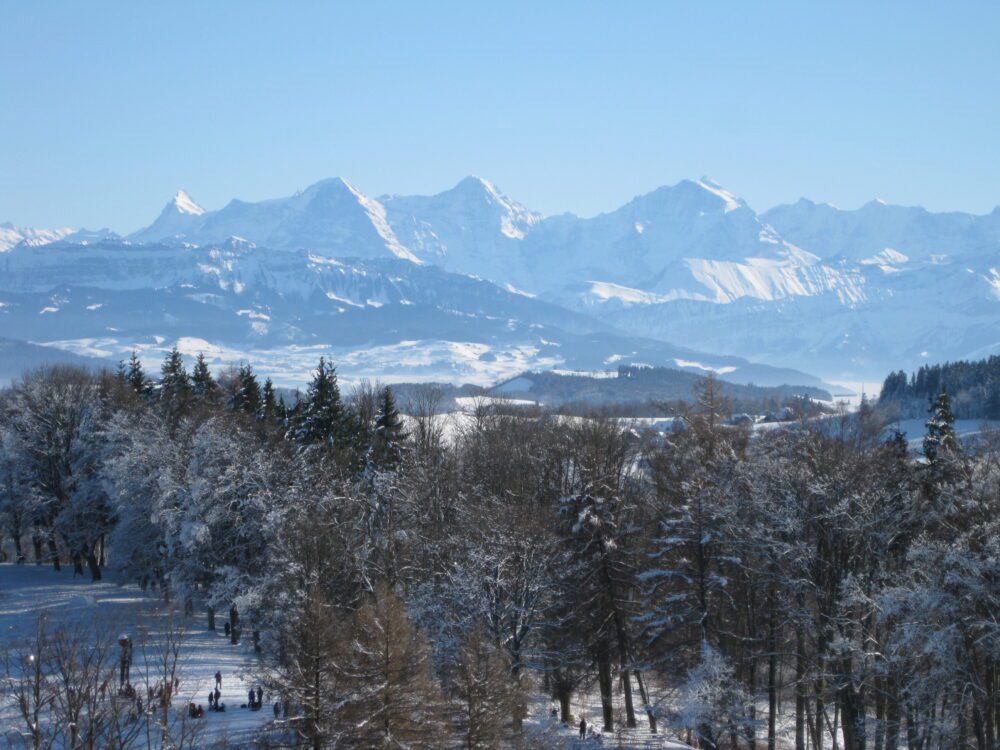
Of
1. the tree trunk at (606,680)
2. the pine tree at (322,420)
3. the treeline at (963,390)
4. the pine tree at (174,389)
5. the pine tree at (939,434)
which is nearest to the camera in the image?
the tree trunk at (606,680)

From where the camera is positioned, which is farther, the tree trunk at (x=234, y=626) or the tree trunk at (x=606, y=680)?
the tree trunk at (x=234, y=626)

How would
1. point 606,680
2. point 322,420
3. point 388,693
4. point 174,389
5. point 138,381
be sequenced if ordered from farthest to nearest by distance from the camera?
point 138,381 < point 174,389 < point 322,420 < point 606,680 < point 388,693

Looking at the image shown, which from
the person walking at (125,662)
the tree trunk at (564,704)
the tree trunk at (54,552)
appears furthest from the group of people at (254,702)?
the tree trunk at (54,552)

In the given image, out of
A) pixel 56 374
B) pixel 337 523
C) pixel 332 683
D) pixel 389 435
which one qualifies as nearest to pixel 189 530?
pixel 337 523

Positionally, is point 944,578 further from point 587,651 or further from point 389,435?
point 389,435

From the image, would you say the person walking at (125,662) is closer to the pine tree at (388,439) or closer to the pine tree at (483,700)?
the pine tree at (483,700)

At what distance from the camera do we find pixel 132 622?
4950cm

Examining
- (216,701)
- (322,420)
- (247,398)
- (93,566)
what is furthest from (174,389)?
(216,701)

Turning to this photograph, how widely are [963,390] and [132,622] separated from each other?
15619 centimetres

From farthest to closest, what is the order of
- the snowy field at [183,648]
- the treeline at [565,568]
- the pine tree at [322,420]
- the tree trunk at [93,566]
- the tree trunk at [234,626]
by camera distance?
the pine tree at [322,420] → the tree trunk at [93,566] → the tree trunk at [234,626] → the snowy field at [183,648] → the treeline at [565,568]

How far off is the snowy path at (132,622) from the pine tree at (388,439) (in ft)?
43.3

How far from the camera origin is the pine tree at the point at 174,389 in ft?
221

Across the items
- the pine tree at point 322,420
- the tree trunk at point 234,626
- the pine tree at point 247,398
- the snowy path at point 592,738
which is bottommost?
the snowy path at point 592,738

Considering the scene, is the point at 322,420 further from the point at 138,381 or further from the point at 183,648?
the point at 138,381
